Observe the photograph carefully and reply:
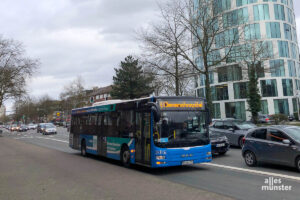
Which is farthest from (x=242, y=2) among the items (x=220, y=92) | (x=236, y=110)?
(x=236, y=110)

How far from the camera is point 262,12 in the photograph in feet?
160

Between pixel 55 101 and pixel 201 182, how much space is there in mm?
127739

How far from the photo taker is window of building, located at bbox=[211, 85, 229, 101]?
52.7 meters

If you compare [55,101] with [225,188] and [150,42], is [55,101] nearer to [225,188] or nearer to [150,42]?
[150,42]

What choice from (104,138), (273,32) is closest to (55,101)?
(273,32)

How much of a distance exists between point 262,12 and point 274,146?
4598cm

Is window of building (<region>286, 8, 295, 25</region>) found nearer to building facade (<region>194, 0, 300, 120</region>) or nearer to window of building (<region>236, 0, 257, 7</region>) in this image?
building facade (<region>194, 0, 300, 120</region>)

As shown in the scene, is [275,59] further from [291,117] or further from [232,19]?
[232,19]

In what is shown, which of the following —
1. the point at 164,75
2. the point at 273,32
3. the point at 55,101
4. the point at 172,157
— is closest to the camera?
the point at 172,157


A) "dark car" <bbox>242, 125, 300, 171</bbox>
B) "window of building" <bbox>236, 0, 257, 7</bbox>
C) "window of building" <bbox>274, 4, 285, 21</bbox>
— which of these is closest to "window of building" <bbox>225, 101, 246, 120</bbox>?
"window of building" <bbox>274, 4, 285, 21</bbox>

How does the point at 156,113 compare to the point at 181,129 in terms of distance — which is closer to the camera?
the point at 156,113

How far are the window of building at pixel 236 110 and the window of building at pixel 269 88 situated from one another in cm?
412

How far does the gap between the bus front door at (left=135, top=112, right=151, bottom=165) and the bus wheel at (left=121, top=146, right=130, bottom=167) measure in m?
0.78

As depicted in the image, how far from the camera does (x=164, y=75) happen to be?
2578 centimetres
